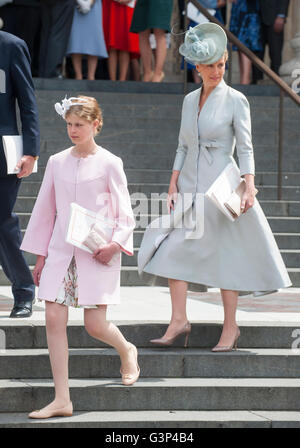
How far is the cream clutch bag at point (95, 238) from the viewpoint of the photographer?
6.09 metres

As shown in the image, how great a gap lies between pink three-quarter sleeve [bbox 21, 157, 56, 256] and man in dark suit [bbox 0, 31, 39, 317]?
35.2 inches

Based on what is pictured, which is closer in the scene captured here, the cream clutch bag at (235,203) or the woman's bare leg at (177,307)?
the cream clutch bag at (235,203)

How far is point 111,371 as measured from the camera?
6723 mm

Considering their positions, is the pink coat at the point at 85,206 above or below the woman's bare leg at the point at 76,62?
below

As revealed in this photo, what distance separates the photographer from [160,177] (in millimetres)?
11422

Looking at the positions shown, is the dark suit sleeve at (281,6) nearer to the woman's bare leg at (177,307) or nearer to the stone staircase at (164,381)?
the stone staircase at (164,381)

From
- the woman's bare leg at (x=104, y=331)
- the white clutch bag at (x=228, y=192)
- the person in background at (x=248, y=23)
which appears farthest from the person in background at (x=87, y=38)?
the woman's bare leg at (x=104, y=331)

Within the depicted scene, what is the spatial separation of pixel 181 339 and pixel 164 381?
0.39 metres

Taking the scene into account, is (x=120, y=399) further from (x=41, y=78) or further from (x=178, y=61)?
(x=178, y=61)

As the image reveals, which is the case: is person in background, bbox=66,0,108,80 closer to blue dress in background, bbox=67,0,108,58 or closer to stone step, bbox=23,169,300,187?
blue dress in background, bbox=67,0,108,58

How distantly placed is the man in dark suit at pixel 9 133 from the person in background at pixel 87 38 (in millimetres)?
6211

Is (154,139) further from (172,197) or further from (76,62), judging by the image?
Result: (172,197)
